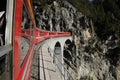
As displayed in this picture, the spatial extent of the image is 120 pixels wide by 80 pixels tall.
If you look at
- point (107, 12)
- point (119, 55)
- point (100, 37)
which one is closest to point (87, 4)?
point (107, 12)

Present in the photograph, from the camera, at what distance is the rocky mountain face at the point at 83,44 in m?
43.3

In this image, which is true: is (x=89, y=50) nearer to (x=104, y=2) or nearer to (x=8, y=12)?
(x=104, y=2)

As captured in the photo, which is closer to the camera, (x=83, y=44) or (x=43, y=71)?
(x=43, y=71)


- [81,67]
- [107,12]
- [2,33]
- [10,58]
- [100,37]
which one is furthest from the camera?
[107,12]

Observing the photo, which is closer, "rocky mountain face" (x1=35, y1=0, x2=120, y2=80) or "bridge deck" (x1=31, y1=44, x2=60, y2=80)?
"bridge deck" (x1=31, y1=44, x2=60, y2=80)

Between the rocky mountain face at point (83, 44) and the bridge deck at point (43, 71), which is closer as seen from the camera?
the bridge deck at point (43, 71)

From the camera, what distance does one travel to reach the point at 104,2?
66375 millimetres

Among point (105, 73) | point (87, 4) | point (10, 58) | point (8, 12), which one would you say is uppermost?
point (87, 4)

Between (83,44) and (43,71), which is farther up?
A: (43,71)

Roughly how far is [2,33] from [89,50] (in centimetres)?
4434

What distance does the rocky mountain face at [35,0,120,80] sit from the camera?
43281 millimetres

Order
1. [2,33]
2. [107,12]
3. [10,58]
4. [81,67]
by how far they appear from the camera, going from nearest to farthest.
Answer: [2,33] < [10,58] < [81,67] < [107,12]

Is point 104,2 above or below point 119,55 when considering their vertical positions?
above

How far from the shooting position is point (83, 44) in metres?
47.2
